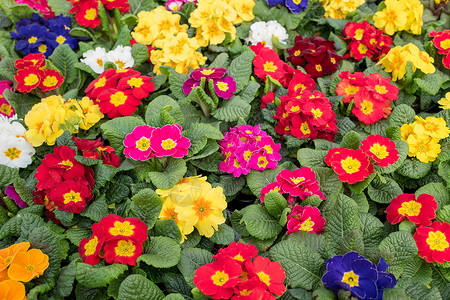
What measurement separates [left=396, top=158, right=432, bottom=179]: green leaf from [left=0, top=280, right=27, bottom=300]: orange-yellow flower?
1.87 metres

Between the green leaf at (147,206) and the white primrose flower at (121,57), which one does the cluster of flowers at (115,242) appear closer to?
the green leaf at (147,206)

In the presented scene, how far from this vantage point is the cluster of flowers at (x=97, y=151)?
79.3 inches

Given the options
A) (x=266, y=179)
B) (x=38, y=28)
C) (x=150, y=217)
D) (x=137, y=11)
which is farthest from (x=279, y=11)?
(x=150, y=217)

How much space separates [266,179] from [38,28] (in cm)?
201

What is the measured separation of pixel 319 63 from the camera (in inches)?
104

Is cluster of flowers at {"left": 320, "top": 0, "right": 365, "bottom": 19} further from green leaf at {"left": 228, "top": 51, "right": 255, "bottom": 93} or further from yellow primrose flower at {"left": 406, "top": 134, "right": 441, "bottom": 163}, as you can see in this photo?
yellow primrose flower at {"left": 406, "top": 134, "right": 441, "bottom": 163}

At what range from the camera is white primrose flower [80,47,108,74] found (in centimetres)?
→ 267

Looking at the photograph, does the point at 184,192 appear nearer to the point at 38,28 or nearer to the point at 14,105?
the point at 14,105

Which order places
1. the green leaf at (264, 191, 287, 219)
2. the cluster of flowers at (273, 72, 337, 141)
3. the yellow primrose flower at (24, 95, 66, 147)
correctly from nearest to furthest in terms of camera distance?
the green leaf at (264, 191, 287, 219)
the yellow primrose flower at (24, 95, 66, 147)
the cluster of flowers at (273, 72, 337, 141)

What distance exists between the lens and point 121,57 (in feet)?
8.97

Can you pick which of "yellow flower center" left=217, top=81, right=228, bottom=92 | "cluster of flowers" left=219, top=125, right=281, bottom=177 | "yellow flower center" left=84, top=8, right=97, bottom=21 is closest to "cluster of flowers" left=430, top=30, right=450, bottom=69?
"cluster of flowers" left=219, top=125, right=281, bottom=177

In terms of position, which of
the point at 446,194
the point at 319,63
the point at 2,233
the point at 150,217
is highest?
the point at 319,63

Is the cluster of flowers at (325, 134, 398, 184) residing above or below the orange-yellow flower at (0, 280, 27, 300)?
above

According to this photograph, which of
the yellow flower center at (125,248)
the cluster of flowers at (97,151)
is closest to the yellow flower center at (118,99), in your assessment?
the cluster of flowers at (97,151)
